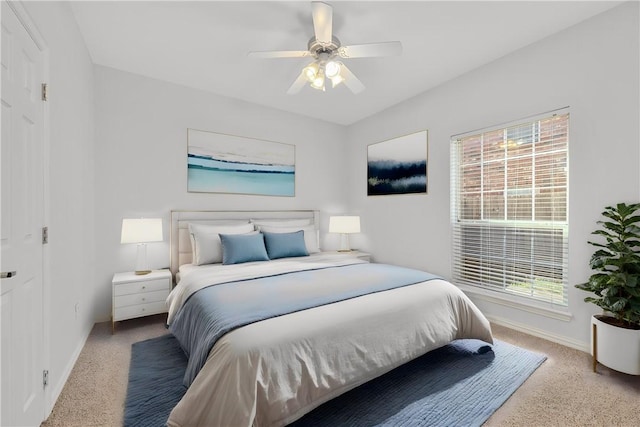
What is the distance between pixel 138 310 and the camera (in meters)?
2.84

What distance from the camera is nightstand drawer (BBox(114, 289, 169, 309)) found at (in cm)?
275

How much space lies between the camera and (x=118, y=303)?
274 centimetres

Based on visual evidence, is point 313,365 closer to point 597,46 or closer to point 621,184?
point 621,184

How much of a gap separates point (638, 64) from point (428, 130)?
184 cm

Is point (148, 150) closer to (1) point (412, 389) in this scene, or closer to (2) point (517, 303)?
(1) point (412, 389)

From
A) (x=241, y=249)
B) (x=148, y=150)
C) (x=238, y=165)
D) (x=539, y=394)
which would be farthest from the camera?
(x=238, y=165)

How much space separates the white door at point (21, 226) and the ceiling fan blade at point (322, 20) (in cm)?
159

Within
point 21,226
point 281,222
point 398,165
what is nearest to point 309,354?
point 21,226

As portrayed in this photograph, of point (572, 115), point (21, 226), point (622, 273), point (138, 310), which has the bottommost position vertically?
point (138, 310)

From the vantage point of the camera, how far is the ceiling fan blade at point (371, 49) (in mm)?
2123

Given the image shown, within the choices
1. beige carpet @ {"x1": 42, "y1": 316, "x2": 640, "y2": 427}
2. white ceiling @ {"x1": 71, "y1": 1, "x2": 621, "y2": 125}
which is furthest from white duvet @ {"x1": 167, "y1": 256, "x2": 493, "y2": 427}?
white ceiling @ {"x1": 71, "y1": 1, "x2": 621, "y2": 125}

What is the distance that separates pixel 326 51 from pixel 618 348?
9.98ft

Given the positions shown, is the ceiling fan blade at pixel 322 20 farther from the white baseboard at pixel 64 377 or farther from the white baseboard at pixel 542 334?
the white baseboard at pixel 542 334

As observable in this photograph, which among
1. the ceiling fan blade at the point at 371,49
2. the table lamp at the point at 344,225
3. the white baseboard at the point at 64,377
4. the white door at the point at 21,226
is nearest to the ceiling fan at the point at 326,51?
the ceiling fan blade at the point at 371,49
